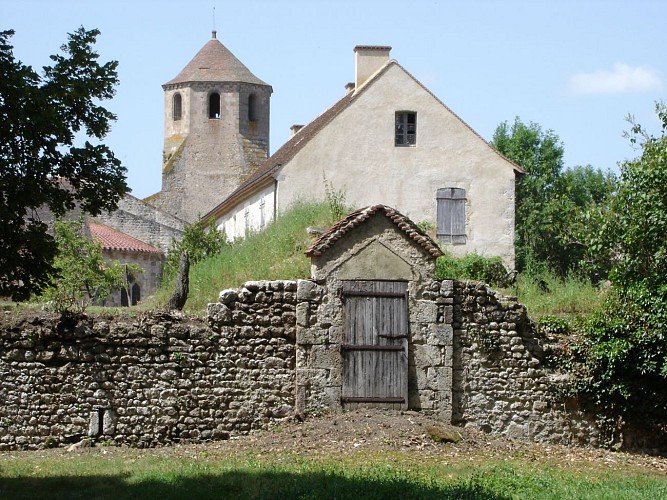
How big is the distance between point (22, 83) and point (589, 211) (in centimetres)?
1178

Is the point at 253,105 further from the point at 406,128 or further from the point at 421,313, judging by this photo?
the point at 421,313

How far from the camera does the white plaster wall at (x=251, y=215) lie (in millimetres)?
32638

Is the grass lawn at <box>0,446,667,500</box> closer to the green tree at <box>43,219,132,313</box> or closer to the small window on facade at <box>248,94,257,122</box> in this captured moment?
the green tree at <box>43,219,132,313</box>

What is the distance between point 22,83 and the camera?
13.2 m

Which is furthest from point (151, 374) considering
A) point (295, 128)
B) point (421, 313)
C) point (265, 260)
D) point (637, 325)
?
point (295, 128)

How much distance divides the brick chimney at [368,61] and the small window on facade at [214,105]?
97.5 feet

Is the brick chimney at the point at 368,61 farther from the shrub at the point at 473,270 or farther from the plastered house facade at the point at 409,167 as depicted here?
the shrub at the point at 473,270

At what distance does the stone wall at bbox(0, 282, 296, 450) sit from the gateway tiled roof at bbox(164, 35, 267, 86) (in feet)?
148

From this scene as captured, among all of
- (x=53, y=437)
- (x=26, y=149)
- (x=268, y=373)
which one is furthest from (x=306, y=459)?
(x=26, y=149)

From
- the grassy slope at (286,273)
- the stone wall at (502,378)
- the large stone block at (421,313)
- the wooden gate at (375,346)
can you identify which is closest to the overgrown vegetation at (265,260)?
the grassy slope at (286,273)

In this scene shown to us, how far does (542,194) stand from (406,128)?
1967cm

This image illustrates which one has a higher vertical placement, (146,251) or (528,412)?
(146,251)

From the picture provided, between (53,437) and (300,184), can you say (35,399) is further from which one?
(300,184)

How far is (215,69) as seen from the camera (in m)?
62.7
